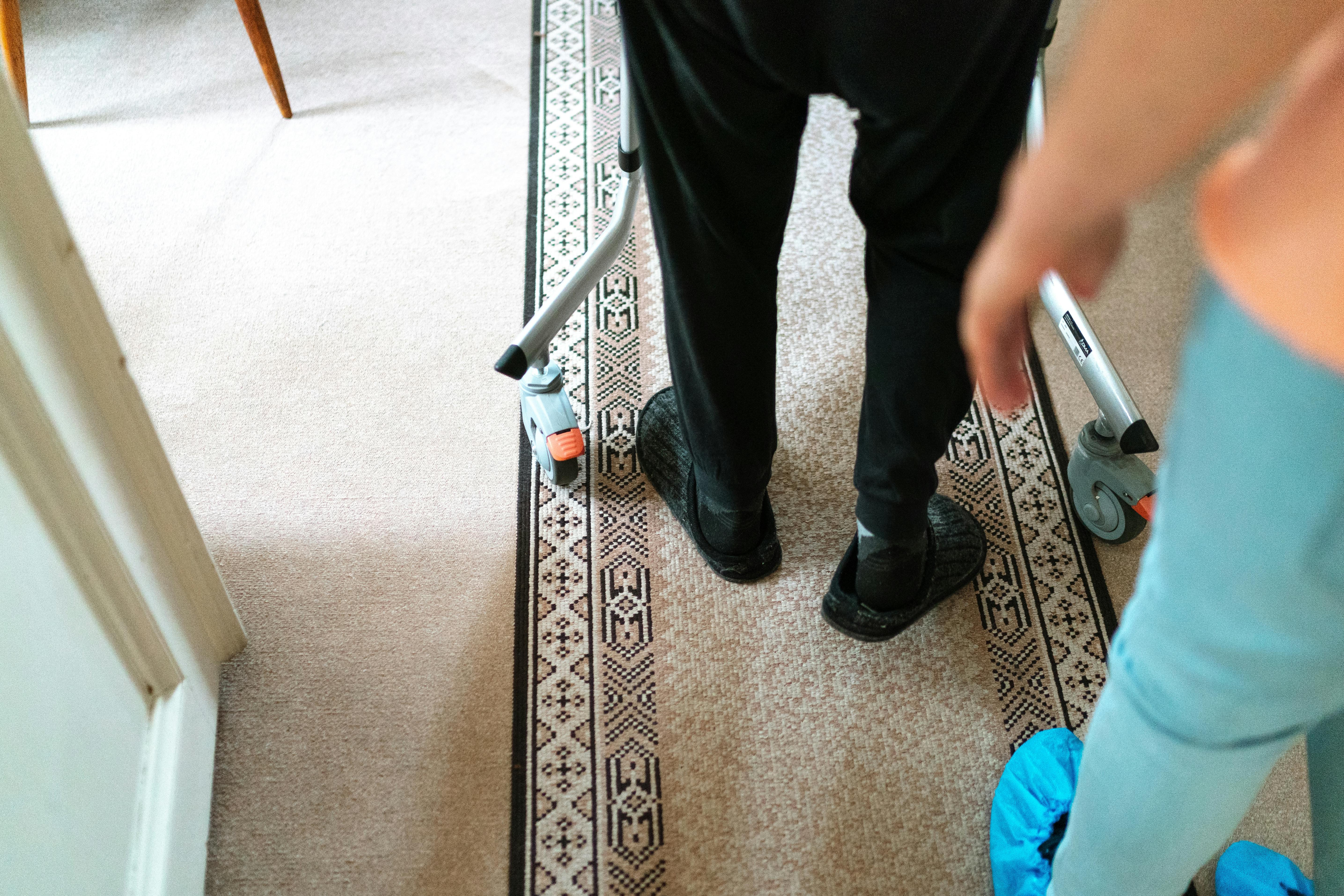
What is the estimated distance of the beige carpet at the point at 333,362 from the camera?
991 mm

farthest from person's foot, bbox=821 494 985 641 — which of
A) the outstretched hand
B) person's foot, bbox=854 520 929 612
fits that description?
the outstretched hand

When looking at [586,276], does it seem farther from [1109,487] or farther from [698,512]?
[1109,487]

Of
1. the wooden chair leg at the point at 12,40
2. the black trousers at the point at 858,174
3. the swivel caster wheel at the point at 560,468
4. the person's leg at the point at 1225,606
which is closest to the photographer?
the person's leg at the point at 1225,606

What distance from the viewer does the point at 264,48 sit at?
159 centimetres

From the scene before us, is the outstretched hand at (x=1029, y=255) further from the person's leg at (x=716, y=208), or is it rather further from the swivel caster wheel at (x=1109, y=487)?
the swivel caster wheel at (x=1109, y=487)

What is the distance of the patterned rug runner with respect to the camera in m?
0.96

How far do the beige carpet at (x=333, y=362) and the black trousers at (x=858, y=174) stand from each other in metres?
0.42

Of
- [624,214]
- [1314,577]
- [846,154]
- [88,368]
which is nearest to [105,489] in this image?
[88,368]

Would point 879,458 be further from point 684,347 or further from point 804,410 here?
point 804,410

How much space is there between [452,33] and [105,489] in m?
1.34

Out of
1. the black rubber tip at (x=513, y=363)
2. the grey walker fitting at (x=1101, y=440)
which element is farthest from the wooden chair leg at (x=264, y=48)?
the grey walker fitting at (x=1101, y=440)

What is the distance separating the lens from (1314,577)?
0.43m

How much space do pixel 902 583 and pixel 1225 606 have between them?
0.60 metres

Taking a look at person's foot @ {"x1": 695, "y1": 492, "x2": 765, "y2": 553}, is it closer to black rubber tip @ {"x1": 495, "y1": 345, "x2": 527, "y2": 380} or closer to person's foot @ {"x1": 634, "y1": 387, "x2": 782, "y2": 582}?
person's foot @ {"x1": 634, "y1": 387, "x2": 782, "y2": 582}
